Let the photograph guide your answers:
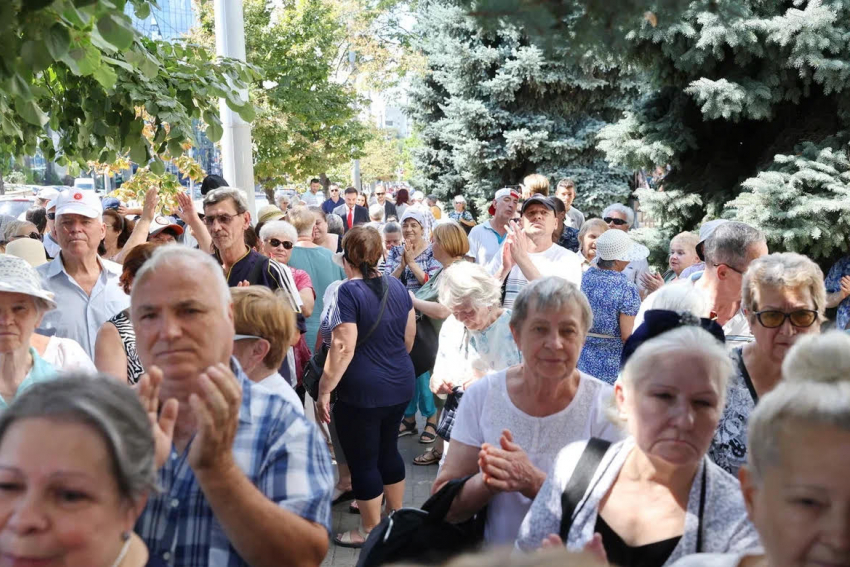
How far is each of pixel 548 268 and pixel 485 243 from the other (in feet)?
7.93

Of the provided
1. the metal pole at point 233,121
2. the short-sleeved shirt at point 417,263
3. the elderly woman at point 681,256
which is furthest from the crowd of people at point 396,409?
the metal pole at point 233,121

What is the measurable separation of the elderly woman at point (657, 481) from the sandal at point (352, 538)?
3.45m

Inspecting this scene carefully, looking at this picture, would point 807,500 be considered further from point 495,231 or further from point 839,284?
point 495,231

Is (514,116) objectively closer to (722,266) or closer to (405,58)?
(405,58)

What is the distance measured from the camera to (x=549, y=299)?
336cm

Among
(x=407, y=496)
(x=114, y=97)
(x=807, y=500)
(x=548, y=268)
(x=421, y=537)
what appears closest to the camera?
(x=807, y=500)

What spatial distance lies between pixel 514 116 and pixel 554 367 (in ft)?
53.9

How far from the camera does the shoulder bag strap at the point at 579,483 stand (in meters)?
2.43

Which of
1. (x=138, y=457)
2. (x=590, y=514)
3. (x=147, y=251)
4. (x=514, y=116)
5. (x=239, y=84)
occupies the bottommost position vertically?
(x=590, y=514)

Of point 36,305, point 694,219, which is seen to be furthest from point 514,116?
point 36,305

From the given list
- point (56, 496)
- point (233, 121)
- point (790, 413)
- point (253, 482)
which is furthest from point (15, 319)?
point (233, 121)

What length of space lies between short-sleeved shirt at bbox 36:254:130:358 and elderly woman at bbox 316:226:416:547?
1.41 meters

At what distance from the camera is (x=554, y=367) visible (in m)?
3.21

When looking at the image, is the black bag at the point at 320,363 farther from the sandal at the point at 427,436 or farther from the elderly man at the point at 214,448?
the elderly man at the point at 214,448
